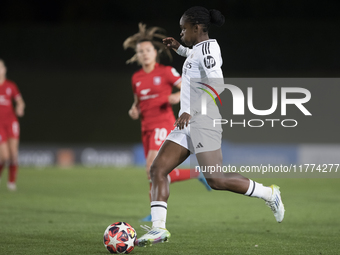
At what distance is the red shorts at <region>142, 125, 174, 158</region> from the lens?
24.3ft

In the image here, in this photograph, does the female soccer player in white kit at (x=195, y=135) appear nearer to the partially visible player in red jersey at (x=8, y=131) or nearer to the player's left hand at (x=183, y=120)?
the player's left hand at (x=183, y=120)

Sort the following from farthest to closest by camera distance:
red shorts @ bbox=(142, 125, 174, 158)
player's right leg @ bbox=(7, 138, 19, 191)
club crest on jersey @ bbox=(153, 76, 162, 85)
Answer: player's right leg @ bbox=(7, 138, 19, 191) < club crest on jersey @ bbox=(153, 76, 162, 85) < red shorts @ bbox=(142, 125, 174, 158)

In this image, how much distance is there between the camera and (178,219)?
24.2ft

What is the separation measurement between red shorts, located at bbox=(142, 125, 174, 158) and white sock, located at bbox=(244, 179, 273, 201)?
2312 millimetres

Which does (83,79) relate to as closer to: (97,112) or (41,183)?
(97,112)

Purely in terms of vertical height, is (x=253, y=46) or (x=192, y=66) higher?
(x=253, y=46)

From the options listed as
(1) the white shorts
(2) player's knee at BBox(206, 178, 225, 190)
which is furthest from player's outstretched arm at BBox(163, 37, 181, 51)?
(2) player's knee at BBox(206, 178, 225, 190)

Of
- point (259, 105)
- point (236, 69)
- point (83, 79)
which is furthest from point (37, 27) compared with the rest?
A: point (259, 105)

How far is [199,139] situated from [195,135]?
61mm

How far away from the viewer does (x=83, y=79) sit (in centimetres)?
2223

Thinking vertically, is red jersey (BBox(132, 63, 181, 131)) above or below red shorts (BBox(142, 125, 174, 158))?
above

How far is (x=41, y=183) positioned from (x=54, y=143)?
9.03 metres

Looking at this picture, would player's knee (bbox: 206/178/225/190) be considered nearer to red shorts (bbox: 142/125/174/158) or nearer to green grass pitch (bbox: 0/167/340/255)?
green grass pitch (bbox: 0/167/340/255)

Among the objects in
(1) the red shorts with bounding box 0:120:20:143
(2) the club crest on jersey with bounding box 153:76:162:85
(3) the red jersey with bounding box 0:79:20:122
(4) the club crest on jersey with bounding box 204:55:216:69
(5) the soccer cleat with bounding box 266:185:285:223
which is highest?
(3) the red jersey with bounding box 0:79:20:122
